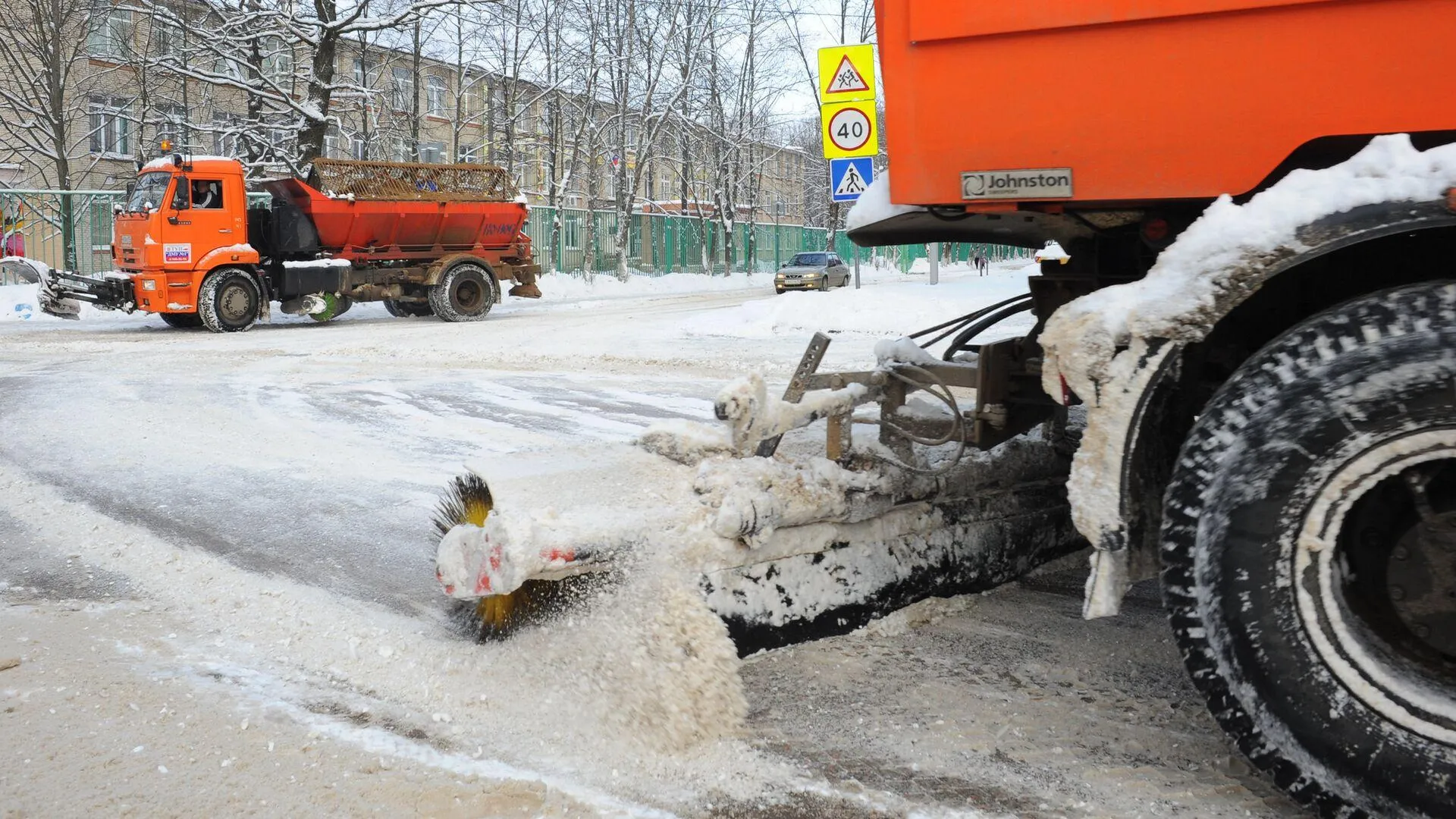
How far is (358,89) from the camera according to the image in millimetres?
24000

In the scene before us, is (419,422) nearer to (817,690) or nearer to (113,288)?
(817,690)

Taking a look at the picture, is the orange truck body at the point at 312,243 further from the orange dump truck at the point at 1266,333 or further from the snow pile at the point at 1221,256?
the snow pile at the point at 1221,256

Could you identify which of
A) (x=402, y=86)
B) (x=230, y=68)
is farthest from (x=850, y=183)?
(x=402, y=86)

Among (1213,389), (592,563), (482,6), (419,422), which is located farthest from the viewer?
(482,6)

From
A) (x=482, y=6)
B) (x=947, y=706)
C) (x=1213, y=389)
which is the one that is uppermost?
(x=482, y=6)

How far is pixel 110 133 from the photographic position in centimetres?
3366

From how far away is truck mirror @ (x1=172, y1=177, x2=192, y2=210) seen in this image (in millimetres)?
16797

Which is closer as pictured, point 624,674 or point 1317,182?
point 1317,182

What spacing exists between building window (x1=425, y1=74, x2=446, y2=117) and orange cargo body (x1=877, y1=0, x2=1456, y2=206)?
34688 millimetres

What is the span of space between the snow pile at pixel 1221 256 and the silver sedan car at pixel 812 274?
31.1 meters

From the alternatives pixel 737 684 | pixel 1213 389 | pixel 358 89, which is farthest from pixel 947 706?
pixel 358 89

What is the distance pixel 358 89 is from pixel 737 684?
23.7 metres

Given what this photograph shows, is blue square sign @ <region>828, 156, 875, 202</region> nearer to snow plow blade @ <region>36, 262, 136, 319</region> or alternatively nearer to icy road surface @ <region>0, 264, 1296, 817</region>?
icy road surface @ <region>0, 264, 1296, 817</region>

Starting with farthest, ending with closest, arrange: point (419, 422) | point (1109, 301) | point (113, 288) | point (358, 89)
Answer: point (358, 89), point (113, 288), point (419, 422), point (1109, 301)
